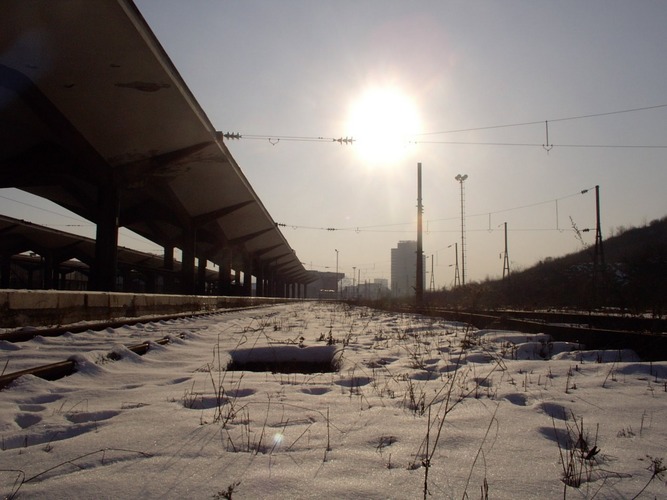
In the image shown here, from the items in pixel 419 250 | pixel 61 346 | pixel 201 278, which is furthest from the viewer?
pixel 201 278

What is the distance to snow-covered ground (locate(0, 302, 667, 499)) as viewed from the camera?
1.72 meters

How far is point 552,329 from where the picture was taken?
7.11 metres

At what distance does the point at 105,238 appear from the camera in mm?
16391

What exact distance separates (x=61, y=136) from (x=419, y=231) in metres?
17.5

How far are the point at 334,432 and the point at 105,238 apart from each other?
1617 cm

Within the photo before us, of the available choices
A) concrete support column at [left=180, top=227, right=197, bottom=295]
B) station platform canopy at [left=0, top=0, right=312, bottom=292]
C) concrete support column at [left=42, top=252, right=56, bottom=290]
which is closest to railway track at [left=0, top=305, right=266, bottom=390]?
station platform canopy at [left=0, top=0, right=312, bottom=292]

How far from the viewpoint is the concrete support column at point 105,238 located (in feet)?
53.6

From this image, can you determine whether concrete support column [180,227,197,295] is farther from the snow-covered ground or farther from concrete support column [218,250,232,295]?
the snow-covered ground

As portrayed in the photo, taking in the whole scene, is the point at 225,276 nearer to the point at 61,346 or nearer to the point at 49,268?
the point at 49,268

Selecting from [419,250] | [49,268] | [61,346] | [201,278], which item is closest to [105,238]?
[61,346]

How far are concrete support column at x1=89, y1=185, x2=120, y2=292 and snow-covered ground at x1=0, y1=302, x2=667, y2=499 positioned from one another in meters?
12.9

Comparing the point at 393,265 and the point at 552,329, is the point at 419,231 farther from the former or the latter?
the point at 393,265

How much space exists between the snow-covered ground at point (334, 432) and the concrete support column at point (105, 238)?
12911 millimetres

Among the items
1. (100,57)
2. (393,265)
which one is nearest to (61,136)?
(100,57)
